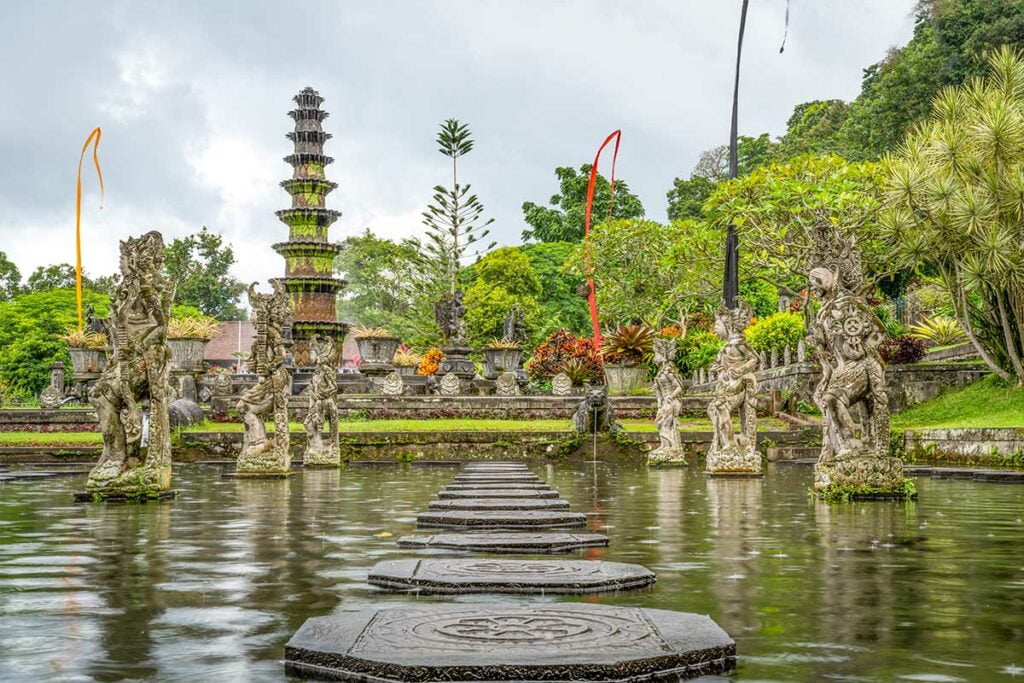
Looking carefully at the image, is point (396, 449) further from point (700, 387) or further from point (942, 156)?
point (700, 387)

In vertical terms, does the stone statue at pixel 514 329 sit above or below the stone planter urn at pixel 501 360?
above

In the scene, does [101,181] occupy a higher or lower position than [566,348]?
higher

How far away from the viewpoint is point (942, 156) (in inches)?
910

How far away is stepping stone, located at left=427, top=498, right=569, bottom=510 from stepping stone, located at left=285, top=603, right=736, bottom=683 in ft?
15.5

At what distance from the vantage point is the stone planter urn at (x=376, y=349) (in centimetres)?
4300

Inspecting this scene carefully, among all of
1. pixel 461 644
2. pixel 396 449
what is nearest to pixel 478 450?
pixel 396 449

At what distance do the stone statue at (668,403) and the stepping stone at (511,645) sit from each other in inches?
590

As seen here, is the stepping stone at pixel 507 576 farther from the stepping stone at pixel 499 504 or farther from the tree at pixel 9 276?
the tree at pixel 9 276

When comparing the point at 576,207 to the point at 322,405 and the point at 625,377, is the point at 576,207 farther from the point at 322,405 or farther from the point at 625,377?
the point at 322,405

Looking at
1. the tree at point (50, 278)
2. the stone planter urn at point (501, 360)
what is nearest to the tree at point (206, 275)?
the tree at point (50, 278)

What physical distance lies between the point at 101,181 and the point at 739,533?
56.4 m

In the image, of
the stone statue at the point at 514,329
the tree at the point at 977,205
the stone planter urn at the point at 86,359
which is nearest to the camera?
the tree at the point at 977,205

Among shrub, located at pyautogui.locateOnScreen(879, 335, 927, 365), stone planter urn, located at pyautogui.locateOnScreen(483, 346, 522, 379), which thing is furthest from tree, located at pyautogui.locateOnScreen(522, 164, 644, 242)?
shrub, located at pyautogui.locateOnScreen(879, 335, 927, 365)

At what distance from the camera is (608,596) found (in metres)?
4.79
